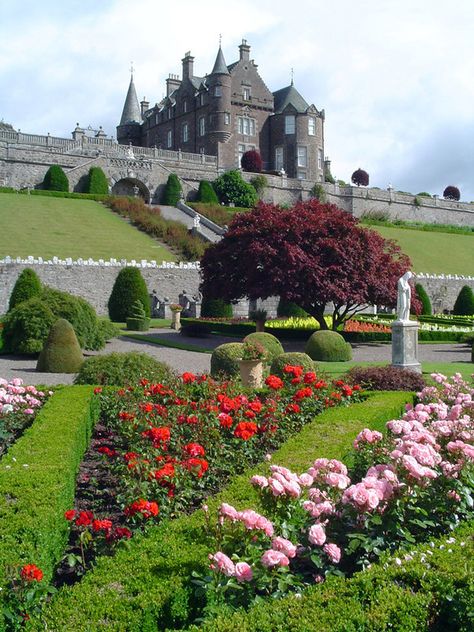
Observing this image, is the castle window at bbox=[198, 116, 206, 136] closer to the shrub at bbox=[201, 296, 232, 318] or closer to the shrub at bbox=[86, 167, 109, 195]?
the shrub at bbox=[86, 167, 109, 195]

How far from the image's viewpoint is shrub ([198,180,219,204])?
56000 millimetres

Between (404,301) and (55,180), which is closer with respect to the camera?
(404,301)

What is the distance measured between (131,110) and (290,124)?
18552mm

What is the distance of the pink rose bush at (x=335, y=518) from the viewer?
4.09 m

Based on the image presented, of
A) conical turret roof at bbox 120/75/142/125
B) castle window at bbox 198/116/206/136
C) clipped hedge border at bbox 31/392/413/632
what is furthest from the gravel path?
conical turret roof at bbox 120/75/142/125

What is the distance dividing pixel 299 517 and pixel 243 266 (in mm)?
18975

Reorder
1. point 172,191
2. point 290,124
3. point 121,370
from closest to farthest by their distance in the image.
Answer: point 121,370
point 172,191
point 290,124

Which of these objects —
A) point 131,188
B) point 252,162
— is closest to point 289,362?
point 131,188

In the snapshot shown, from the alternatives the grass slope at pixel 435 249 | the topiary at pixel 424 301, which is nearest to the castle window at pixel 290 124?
the grass slope at pixel 435 249

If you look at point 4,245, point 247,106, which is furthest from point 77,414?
point 247,106

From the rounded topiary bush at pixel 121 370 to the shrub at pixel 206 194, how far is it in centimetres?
4427

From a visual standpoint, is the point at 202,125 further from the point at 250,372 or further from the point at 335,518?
the point at 335,518

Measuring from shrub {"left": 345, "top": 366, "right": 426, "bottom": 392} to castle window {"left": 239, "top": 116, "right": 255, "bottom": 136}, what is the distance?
2222 inches

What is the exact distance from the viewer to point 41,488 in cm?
555
